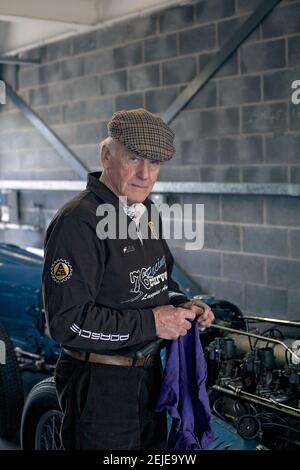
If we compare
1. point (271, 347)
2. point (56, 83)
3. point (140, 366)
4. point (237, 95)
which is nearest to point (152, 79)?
point (237, 95)

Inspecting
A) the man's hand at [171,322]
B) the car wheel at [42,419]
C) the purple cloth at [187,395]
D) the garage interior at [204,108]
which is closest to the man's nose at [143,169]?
the man's hand at [171,322]

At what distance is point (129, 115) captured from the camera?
7.58 ft

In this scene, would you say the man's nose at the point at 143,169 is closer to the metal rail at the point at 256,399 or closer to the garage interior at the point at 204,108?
the metal rail at the point at 256,399

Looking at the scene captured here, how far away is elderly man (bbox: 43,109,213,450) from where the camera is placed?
215 centimetres

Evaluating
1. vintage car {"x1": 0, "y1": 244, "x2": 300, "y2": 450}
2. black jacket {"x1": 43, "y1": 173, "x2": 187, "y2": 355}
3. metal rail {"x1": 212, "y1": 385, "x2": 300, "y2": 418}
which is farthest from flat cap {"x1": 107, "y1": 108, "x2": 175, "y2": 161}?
metal rail {"x1": 212, "y1": 385, "x2": 300, "y2": 418}

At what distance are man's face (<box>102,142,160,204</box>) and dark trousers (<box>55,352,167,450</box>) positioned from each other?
59 cm

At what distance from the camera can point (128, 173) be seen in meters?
2.31

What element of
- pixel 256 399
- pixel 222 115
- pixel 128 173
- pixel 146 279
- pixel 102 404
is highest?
pixel 222 115

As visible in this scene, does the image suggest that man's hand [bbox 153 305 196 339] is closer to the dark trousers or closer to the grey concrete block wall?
the dark trousers

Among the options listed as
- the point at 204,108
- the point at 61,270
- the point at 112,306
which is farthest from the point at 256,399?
the point at 204,108

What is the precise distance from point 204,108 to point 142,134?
3491mm

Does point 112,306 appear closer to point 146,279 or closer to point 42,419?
point 146,279

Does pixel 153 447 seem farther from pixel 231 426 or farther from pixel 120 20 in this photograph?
pixel 120 20

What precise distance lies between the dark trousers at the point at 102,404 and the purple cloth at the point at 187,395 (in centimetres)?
8
